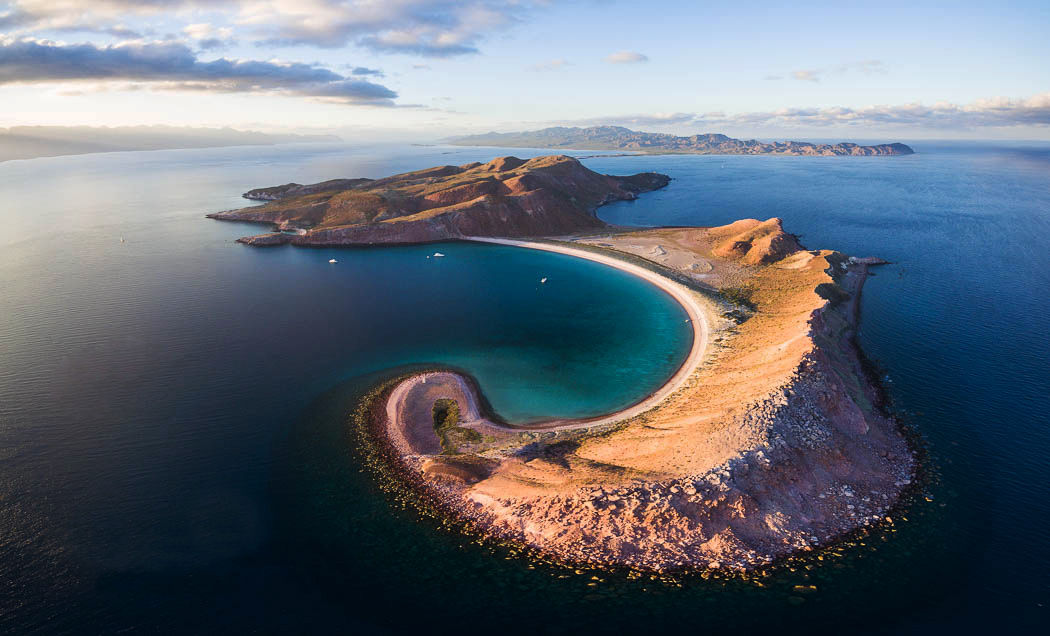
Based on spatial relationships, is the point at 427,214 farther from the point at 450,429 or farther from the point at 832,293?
the point at 832,293

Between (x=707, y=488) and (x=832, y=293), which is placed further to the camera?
(x=832, y=293)

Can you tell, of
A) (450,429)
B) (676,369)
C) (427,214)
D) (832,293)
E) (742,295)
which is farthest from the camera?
(427,214)

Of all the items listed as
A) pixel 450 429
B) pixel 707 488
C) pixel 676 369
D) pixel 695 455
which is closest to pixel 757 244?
pixel 676 369

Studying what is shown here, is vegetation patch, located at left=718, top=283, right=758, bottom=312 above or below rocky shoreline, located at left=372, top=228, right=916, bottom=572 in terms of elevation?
A: above

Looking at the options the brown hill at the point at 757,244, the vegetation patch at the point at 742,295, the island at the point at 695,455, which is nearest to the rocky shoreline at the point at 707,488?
the island at the point at 695,455

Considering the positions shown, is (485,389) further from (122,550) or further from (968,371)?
(968,371)

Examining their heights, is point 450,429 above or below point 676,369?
below

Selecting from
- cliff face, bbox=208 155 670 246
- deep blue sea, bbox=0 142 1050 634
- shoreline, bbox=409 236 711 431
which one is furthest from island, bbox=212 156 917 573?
cliff face, bbox=208 155 670 246

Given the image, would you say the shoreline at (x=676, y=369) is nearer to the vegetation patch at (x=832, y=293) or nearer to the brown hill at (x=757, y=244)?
the vegetation patch at (x=832, y=293)

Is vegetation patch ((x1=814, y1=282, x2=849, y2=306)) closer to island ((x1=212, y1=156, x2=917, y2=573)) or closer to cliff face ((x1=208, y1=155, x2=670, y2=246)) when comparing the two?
island ((x1=212, y1=156, x2=917, y2=573))
